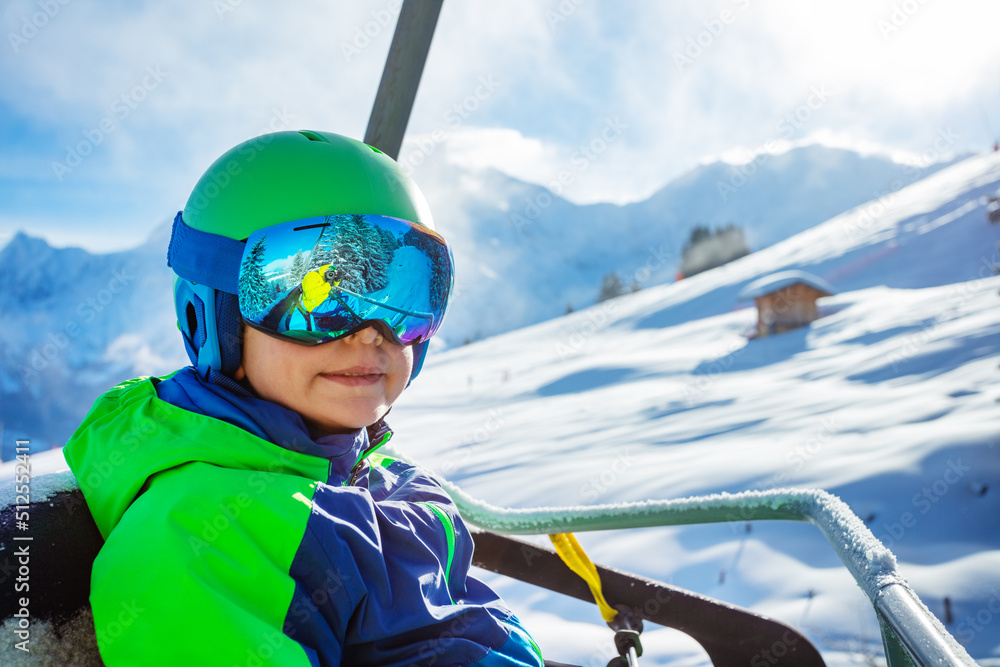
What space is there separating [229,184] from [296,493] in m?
0.71

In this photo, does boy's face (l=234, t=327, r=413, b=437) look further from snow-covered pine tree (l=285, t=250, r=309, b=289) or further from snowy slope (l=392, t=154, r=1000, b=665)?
snowy slope (l=392, t=154, r=1000, b=665)

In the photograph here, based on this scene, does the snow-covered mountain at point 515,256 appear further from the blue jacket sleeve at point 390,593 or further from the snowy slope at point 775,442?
the blue jacket sleeve at point 390,593

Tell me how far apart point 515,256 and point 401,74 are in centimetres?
14477

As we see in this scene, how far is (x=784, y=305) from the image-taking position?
693 inches

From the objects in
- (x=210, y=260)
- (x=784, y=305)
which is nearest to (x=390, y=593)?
(x=210, y=260)

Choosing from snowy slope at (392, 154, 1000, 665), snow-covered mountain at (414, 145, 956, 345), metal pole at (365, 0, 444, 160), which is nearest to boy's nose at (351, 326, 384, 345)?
metal pole at (365, 0, 444, 160)

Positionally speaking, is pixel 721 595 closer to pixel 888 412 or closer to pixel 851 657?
pixel 851 657

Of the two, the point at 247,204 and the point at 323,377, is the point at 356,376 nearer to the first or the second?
the point at 323,377

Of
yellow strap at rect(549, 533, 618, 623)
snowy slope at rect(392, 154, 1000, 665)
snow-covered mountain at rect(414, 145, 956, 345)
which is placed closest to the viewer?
yellow strap at rect(549, 533, 618, 623)

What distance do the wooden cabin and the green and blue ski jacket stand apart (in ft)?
58.9

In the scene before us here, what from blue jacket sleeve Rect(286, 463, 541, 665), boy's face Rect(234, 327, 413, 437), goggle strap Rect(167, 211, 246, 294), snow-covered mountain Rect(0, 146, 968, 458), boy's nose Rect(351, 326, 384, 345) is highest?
snow-covered mountain Rect(0, 146, 968, 458)

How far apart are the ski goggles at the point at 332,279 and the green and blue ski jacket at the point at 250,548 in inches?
6.6

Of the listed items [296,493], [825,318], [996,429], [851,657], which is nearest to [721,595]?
[851,657]

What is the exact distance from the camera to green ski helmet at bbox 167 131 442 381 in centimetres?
123
